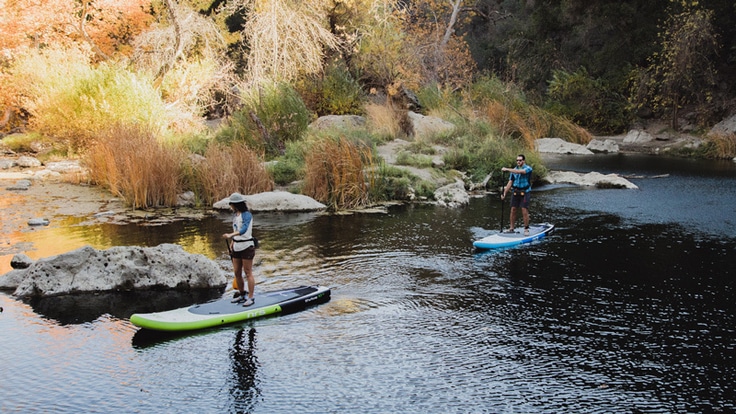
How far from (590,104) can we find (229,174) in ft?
71.6

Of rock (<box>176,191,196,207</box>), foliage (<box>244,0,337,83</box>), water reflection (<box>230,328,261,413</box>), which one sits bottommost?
water reflection (<box>230,328,261,413</box>)

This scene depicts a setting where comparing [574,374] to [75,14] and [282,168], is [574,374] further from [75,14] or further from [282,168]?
[75,14]

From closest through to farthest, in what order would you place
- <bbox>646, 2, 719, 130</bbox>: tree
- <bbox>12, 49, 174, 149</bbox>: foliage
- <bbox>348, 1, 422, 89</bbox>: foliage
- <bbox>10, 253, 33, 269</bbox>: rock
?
<bbox>10, 253, 33, 269</bbox>: rock, <bbox>12, 49, 174, 149</bbox>: foliage, <bbox>348, 1, 422, 89</bbox>: foliage, <bbox>646, 2, 719, 130</bbox>: tree

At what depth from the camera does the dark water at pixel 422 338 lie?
6.13m

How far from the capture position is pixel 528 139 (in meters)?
22.1

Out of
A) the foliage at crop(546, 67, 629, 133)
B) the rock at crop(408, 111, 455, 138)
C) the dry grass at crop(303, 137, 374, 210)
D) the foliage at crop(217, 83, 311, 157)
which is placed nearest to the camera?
the dry grass at crop(303, 137, 374, 210)

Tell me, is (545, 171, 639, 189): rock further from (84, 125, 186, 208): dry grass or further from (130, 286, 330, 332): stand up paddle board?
(130, 286, 330, 332): stand up paddle board

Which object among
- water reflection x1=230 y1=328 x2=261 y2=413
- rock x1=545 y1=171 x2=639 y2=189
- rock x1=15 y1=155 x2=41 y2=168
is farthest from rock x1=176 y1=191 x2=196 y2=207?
rock x1=545 y1=171 x2=639 y2=189

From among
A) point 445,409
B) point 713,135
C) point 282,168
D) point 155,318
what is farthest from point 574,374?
point 713,135

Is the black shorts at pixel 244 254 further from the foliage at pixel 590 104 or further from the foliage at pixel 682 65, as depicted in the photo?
the foliage at pixel 590 104

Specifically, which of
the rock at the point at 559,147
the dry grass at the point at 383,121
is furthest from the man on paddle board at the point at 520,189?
the rock at the point at 559,147

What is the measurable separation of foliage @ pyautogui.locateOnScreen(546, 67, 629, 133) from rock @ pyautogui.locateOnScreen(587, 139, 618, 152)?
95.3 inches

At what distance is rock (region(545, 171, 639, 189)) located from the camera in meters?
18.7

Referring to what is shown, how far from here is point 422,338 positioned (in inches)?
294
